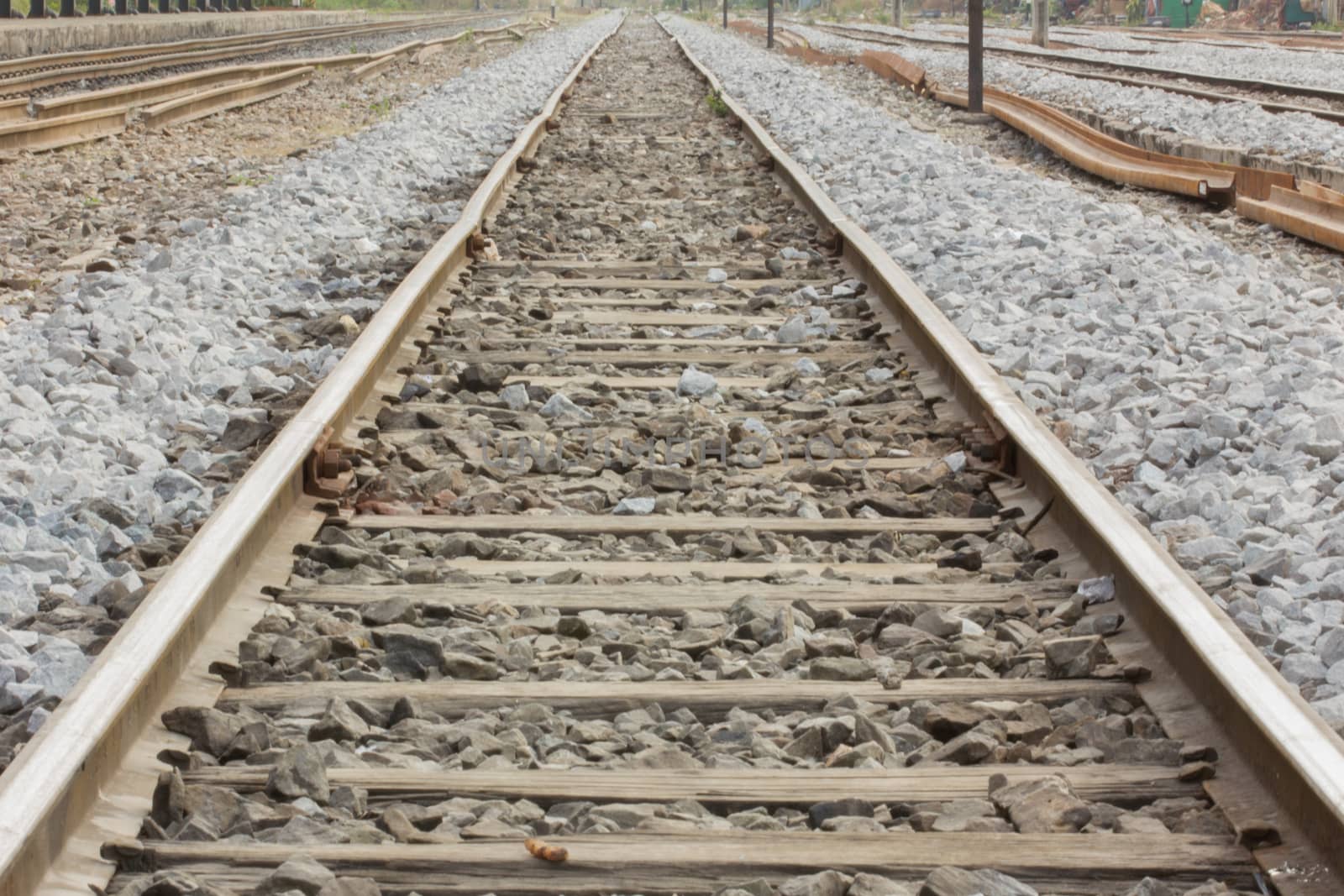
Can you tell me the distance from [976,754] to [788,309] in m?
4.10

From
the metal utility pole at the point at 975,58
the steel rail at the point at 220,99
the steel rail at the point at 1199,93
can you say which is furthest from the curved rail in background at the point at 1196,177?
the steel rail at the point at 220,99

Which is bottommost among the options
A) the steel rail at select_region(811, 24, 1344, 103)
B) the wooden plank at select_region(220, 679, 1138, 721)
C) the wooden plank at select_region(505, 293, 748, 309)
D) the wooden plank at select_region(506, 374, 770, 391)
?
the wooden plank at select_region(220, 679, 1138, 721)

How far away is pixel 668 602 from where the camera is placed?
3535mm

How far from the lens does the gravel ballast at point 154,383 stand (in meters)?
3.52

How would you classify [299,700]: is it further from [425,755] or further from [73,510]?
[73,510]

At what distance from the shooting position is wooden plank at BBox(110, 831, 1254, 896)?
7.65 feet

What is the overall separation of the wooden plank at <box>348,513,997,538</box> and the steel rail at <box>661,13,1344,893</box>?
0.29 meters

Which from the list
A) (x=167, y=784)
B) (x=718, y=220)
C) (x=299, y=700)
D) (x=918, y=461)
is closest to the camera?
(x=167, y=784)

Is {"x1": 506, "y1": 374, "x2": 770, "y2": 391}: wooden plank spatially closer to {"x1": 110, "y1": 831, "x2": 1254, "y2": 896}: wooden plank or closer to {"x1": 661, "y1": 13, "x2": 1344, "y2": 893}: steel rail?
{"x1": 661, "y1": 13, "x2": 1344, "y2": 893}: steel rail

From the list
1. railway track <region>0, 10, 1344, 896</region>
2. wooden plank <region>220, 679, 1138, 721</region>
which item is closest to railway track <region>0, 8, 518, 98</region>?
railway track <region>0, 10, 1344, 896</region>

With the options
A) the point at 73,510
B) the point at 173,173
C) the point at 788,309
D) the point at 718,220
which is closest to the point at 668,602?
the point at 73,510

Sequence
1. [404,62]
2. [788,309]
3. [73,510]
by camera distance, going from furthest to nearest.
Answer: [404,62] < [788,309] < [73,510]

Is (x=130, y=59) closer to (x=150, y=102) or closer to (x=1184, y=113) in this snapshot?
(x=150, y=102)

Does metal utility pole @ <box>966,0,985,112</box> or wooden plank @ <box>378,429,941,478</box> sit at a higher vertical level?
metal utility pole @ <box>966,0,985,112</box>
